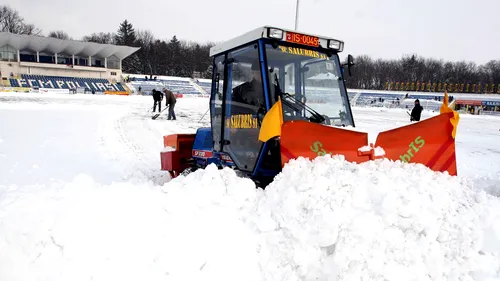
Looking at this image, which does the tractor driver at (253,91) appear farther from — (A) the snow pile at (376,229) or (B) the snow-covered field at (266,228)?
(A) the snow pile at (376,229)

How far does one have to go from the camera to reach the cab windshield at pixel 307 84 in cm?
383

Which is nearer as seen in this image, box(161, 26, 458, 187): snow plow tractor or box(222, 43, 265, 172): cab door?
box(161, 26, 458, 187): snow plow tractor

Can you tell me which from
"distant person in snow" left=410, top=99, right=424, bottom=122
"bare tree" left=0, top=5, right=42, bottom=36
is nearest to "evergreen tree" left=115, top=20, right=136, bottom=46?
"bare tree" left=0, top=5, right=42, bottom=36

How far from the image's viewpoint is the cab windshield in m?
3.83

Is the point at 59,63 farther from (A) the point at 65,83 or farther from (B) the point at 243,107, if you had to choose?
(B) the point at 243,107

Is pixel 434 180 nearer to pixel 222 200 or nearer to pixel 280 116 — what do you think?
pixel 280 116

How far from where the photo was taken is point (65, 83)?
4638 cm

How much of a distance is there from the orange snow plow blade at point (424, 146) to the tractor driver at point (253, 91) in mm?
1381

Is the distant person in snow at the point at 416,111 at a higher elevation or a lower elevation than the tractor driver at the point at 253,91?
lower

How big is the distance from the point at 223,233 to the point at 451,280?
172cm

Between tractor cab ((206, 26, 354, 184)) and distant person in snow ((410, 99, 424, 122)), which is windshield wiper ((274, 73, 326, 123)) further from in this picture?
distant person in snow ((410, 99, 424, 122))

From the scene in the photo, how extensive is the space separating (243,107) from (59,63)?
186ft

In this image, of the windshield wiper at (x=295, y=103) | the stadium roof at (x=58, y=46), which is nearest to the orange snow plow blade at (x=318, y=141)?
the windshield wiper at (x=295, y=103)

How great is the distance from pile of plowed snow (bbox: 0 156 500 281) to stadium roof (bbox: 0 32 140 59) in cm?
5443
